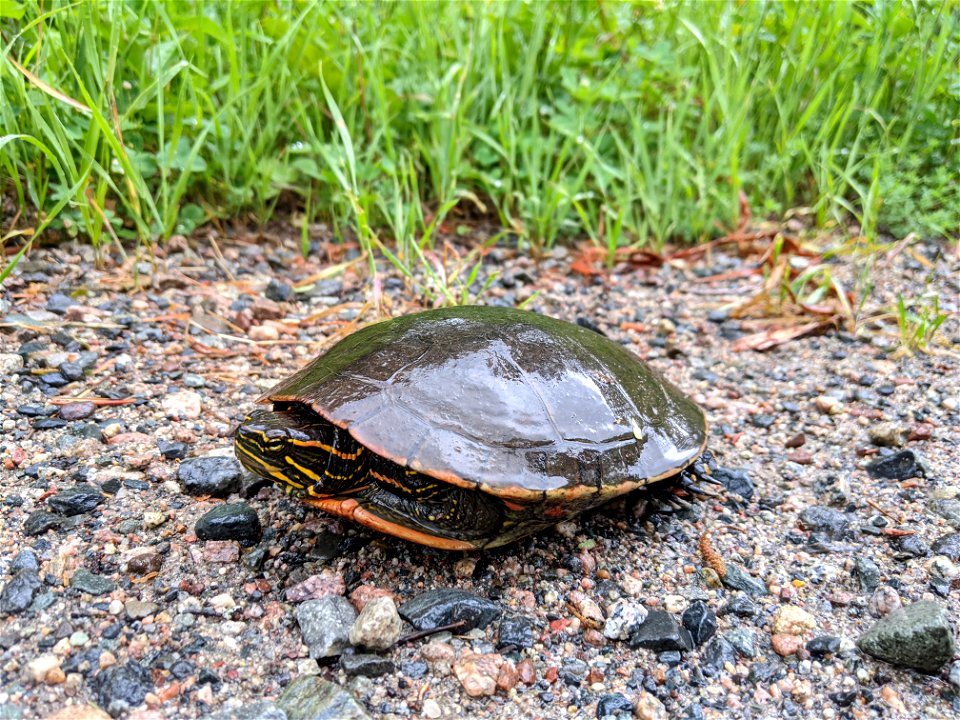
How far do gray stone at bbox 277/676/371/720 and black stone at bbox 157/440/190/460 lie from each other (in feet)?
3.14

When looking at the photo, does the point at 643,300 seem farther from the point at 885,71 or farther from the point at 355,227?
the point at 885,71

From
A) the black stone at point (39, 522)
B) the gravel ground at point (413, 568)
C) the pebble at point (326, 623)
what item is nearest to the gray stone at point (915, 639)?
the gravel ground at point (413, 568)

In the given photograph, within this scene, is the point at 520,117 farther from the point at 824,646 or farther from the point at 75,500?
the point at 824,646

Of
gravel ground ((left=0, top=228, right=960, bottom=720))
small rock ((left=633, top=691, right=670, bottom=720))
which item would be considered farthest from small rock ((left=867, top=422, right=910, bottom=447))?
small rock ((left=633, top=691, right=670, bottom=720))

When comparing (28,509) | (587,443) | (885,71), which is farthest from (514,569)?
(885,71)

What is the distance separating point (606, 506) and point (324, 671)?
1039 mm

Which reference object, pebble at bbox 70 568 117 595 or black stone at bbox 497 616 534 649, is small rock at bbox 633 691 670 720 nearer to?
black stone at bbox 497 616 534 649

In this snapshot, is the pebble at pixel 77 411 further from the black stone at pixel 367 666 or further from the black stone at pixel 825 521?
the black stone at pixel 825 521

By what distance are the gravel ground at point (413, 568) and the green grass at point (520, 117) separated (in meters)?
0.85

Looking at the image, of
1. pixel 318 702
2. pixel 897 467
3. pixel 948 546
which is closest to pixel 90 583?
pixel 318 702

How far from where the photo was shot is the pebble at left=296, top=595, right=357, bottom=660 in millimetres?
1656

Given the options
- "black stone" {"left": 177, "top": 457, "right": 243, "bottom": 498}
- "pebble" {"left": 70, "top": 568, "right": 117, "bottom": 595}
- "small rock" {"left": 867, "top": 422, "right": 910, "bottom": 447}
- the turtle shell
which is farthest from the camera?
"small rock" {"left": 867, "top": 422, "right": 910, "bottom": 447}

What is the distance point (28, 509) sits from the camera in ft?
6.32

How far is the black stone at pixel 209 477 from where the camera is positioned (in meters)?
2.10
